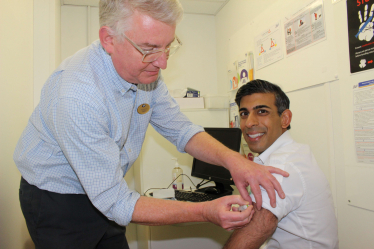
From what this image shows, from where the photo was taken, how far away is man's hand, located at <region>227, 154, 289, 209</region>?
3.05 feet

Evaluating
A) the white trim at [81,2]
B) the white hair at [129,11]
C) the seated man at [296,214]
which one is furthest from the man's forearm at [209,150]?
the white trim at [81,2]

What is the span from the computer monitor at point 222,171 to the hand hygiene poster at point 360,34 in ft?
2.88

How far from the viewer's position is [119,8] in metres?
0.88

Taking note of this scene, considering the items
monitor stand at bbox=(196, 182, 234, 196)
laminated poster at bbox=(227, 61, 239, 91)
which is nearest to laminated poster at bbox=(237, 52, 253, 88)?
laminated poster at bbox=(227, 61, 239, 91)

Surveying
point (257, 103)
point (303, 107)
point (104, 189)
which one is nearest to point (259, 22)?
point (303, 107)

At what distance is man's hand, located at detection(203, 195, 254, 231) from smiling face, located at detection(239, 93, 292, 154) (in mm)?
626

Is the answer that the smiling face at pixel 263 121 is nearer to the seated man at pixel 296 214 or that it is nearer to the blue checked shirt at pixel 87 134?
the seated man at pixel 296 214

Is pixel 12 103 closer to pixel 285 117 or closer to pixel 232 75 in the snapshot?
pixel 285 117

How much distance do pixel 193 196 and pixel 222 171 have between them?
31 centimetres

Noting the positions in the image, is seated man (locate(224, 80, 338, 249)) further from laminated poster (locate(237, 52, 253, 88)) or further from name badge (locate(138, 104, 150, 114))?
laminated poster (locate(237, 52, 253, 88))

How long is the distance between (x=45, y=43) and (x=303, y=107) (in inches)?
86.9

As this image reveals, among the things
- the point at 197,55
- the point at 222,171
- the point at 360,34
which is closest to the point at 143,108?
the point at 222,171

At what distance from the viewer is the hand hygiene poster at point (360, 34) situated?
49.0 inches

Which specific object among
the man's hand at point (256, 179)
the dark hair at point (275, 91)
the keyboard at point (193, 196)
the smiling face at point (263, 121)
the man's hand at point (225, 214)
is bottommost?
the keyboard at point (193, 196)
